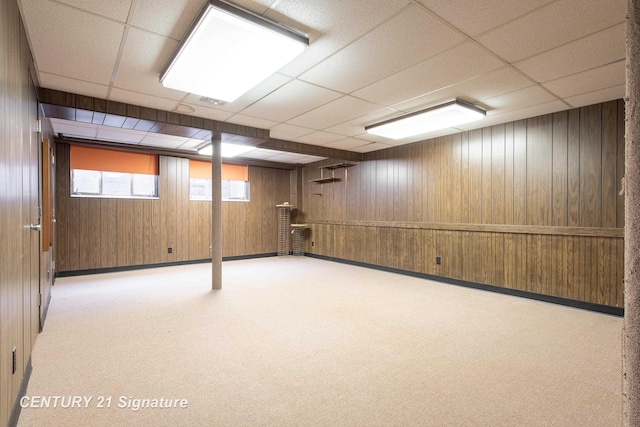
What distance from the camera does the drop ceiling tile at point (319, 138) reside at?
521cm

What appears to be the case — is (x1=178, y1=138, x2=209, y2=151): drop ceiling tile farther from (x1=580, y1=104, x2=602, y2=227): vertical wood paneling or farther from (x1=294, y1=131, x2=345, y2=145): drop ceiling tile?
(x1=580, y1=104, x2=602, y2=227): vertical wood paneling

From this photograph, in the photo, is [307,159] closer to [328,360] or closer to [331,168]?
[331,168]

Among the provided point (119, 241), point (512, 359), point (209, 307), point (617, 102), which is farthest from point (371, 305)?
point (119, 241)

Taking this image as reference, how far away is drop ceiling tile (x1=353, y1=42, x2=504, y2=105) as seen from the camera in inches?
102

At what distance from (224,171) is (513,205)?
19.3 feet

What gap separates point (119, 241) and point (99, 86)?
388cm

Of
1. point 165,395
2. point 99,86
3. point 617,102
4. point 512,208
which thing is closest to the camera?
point 165,395

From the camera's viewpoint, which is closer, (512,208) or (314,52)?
(314,52)

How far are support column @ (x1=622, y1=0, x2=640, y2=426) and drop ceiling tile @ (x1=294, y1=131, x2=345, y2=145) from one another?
4.41 meters

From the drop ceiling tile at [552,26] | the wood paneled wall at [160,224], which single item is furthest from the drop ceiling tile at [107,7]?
the wood paneled wall at [160,224]

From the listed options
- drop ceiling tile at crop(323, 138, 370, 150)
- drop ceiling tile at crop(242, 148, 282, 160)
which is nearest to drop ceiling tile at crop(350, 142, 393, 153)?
drop ceiling tile at crop(323, 138, 370, 150)

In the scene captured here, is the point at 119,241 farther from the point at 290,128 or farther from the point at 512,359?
the point at 512,359

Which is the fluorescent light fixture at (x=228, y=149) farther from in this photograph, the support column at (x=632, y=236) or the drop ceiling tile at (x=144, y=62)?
the support column at (x=632, y=236)

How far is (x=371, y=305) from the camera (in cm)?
395
